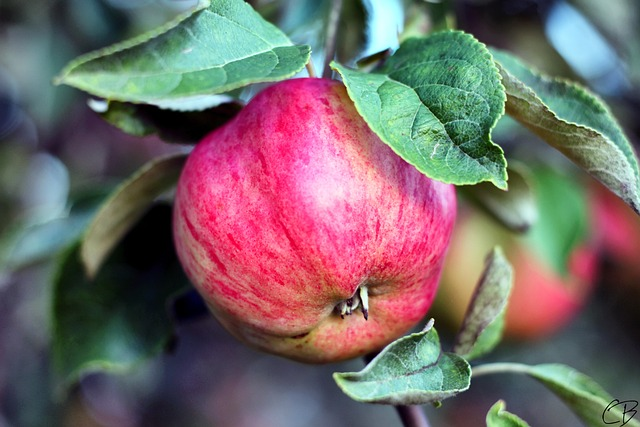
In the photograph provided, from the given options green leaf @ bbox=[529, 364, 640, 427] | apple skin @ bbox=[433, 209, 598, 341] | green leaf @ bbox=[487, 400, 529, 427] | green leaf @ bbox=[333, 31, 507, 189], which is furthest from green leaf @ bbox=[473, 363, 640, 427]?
apple skin @ bbox=[433, 209, 598, 341]

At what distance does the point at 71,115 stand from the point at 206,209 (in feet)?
3.57

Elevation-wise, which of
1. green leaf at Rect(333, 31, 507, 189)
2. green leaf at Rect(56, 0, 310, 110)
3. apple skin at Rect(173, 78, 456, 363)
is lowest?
apple skin at Rect(173, 78, 456, 363)

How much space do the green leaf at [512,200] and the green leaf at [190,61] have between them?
319 mm

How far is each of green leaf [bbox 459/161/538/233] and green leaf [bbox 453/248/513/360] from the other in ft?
0.37

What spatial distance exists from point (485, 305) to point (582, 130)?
18cm

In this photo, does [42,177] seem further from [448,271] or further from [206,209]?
[206,209]

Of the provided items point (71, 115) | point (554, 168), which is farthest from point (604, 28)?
point (71, 115)

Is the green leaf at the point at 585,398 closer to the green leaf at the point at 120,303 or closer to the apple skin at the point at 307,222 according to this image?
the apple skin at the point at 307,222

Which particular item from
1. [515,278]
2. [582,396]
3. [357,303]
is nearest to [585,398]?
[582,396]

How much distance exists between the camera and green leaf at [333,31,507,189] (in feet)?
1.37

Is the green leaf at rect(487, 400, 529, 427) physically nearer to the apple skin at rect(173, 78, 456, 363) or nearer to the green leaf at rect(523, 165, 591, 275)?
the apple skin at rect(173, 78, 456, 363)

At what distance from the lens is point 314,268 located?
18.0 inches

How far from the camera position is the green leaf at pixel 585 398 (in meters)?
0.56

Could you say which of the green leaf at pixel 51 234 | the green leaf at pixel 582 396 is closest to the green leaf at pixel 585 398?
the green leaf at pixel 582 396
